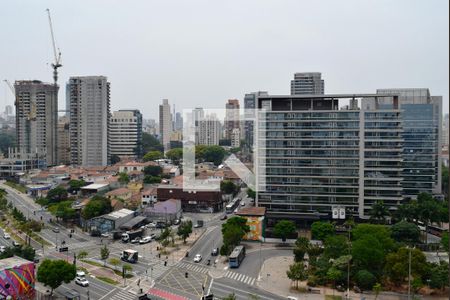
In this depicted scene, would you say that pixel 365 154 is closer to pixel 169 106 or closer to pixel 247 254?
pixel 247 254

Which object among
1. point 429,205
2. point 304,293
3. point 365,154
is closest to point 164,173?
point 365,154

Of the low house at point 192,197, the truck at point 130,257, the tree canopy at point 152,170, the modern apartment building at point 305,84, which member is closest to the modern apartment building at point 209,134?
the modern apartment building at point 305,84

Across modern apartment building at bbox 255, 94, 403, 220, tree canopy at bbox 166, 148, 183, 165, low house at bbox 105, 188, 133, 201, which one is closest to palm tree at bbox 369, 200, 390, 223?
modern apartment building at bbox 255, 94, 403, 220

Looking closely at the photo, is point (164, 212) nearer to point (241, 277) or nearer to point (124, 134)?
point (241, 277)

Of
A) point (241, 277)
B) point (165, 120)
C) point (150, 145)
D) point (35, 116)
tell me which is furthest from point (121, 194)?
point (165, 120)

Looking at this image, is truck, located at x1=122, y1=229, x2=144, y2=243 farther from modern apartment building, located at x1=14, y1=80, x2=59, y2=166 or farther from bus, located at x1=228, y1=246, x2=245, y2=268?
modern apartment building, located at x1=14, y1=80, x2=59, y2=166

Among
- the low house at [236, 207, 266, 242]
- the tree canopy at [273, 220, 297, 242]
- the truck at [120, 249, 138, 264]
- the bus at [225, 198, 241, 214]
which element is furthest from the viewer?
the bus at [225, 198, 241, 214]
